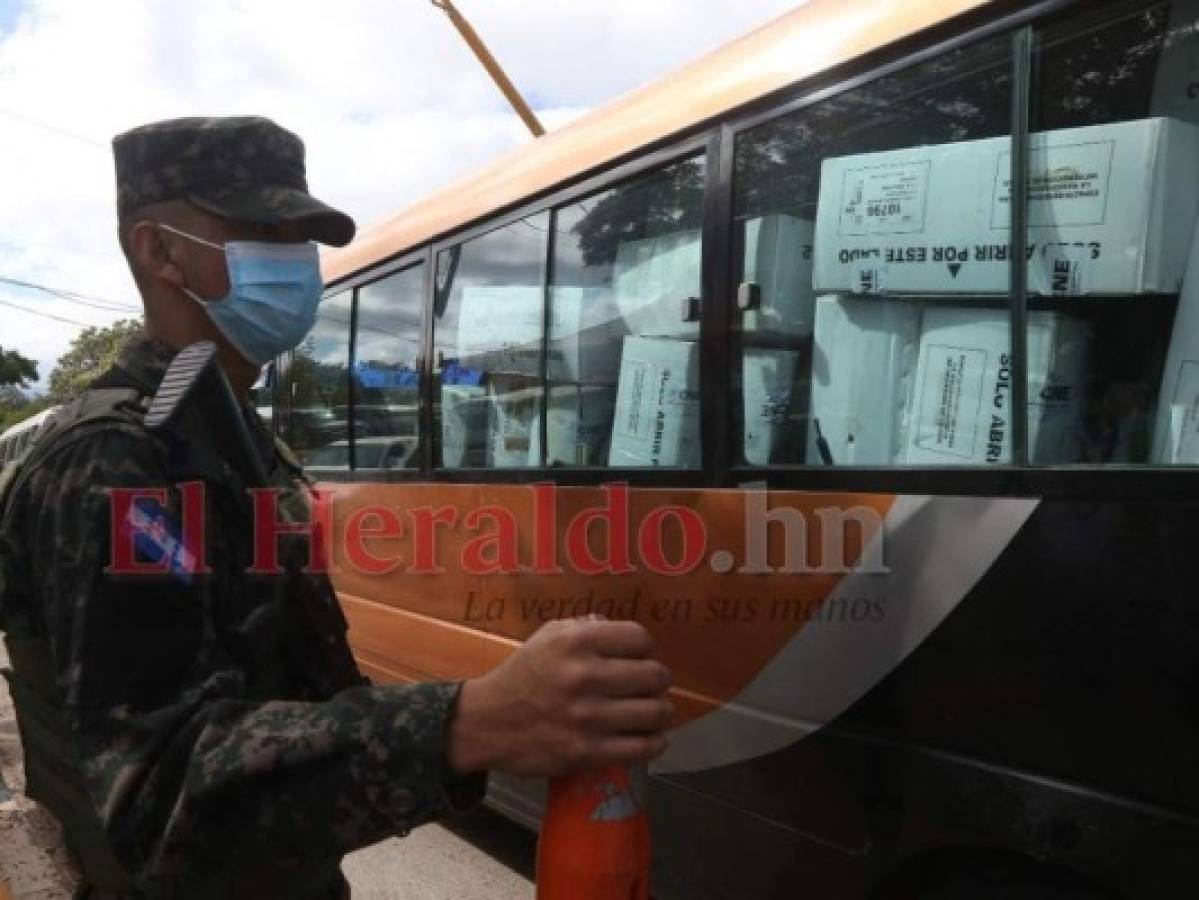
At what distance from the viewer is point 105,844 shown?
1.21 metres

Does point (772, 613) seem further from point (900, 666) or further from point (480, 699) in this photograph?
point (480, 699)

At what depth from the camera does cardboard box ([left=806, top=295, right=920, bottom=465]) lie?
2434mm

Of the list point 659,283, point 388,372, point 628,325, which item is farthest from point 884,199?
point 388,372

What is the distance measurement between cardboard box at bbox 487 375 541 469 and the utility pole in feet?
10.6

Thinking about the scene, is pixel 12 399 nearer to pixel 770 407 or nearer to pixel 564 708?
pixel 770 407

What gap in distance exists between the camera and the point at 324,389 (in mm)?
5352

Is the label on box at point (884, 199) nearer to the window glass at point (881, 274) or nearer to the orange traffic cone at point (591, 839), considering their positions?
the window glass at point (881, 274)

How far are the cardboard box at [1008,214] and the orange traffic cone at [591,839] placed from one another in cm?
155

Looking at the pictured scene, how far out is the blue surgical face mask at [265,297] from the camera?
139 cm

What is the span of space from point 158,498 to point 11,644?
0.38m

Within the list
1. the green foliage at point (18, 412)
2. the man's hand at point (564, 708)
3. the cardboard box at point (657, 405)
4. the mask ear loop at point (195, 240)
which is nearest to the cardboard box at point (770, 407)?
the cardboard box at point (657, 405)

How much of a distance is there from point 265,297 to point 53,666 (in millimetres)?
582

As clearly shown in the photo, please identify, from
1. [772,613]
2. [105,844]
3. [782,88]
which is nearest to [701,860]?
[772,613]

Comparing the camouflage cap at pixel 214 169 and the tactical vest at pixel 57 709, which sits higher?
the camouflage cap at pixel 214 169
